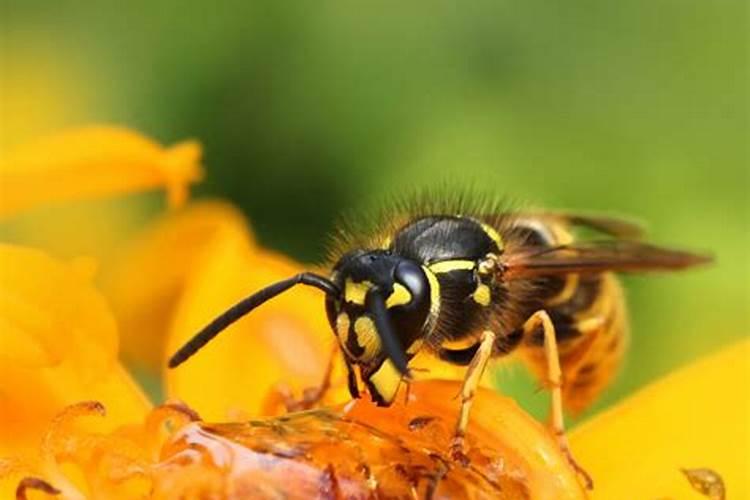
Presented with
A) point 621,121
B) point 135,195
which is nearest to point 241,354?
point 621,121

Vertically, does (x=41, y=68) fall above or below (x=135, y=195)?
above

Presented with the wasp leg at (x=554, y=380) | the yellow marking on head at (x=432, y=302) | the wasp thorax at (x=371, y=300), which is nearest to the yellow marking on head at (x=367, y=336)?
the wasp thorax at (x=371, y=300)

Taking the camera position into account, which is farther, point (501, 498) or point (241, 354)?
point (241, 354)

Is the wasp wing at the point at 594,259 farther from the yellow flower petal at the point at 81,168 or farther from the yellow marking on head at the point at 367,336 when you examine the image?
the yellow flower petal at the point at 81,168

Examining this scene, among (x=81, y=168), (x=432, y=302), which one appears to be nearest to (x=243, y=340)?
(x=81, y=168)

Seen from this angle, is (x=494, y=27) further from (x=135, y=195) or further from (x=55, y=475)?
(x=55, y=475)

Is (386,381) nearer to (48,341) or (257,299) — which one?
(257,299)
